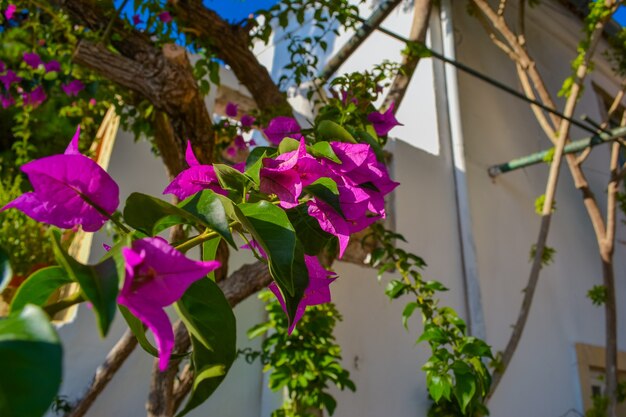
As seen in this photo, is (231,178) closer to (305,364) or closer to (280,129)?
(280,129)

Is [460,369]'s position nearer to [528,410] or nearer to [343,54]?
[343,54]

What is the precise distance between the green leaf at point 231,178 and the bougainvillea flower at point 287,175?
0.01 metres

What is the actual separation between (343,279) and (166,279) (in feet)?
5.84

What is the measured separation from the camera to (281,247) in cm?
30

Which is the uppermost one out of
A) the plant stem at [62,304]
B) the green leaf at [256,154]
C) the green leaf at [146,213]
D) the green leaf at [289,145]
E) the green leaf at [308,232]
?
the green leaf at [256,154]

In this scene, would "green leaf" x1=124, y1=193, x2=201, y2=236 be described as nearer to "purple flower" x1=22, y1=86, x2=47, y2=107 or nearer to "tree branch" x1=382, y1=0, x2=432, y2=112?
"tree branch" x1=382, y1=0, x2=432, y2=112

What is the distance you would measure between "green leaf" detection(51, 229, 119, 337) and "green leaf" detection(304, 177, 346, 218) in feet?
0.55

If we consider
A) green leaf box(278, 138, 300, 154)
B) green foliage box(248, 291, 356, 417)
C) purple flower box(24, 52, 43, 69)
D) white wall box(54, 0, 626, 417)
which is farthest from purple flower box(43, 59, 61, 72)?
green leaf box(278, 138, 300, 154)

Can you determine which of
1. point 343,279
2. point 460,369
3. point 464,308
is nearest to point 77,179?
point 460,369

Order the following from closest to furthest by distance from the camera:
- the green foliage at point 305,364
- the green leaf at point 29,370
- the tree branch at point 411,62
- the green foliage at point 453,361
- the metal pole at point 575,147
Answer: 1. the green leaf at point 29,370
2. the green foliage at point 453,361
3. the green foliage at point 305,364
4. the tree branch at point 411,62
5. the metal pole at point 575,147

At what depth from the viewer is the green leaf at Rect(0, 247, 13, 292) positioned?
224 millimetres

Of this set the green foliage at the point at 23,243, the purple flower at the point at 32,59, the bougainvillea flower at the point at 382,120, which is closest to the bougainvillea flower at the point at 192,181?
the bougainvillea flower at the point at 382,120

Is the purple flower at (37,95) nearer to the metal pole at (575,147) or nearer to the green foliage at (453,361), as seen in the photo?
the green foliage at (453,361)

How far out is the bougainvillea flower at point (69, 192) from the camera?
282 millimetres
